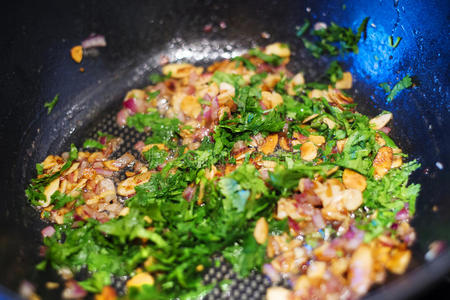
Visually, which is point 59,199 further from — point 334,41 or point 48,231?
point 334,41

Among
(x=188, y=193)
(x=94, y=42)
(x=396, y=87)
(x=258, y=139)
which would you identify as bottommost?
(x=188, y=193)

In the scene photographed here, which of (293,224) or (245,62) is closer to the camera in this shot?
(293,224)

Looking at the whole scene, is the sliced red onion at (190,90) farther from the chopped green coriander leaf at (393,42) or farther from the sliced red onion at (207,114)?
the chopped green coriander leaf at (393,42)

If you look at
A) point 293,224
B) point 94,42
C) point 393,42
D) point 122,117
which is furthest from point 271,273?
point 94,42

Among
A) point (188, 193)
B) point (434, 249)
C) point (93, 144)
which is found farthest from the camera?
point (93, 144)

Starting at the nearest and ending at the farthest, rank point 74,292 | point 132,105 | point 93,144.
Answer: point 74,292 < point 93,144 < point 132,105

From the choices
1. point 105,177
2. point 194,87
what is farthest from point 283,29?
point 105,177
